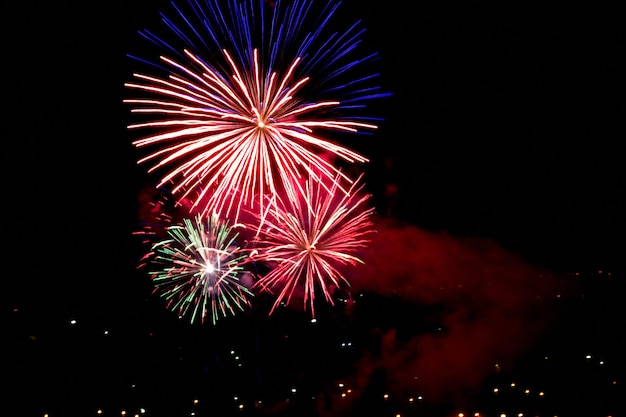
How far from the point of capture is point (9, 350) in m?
7.56

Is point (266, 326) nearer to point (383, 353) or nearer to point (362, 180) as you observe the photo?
point (383, 353)

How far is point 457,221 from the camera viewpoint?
8820 mm

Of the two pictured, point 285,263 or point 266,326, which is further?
point 266,326

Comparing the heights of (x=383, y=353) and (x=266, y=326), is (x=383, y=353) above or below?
below

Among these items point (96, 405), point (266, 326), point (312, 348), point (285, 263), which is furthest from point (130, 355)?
point (285, 263)

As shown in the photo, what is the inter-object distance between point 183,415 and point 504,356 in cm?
652

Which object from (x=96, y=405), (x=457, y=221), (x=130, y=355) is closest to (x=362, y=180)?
(x=457, y=221)

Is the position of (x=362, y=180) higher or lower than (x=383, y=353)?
higher

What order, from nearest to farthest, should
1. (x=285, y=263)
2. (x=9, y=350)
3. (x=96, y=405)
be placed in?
(x=285, y=263) < (x=9, y=350) < (x=96, y=405)

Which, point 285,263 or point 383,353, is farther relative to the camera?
point 383,353

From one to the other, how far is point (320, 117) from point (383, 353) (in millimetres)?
6301

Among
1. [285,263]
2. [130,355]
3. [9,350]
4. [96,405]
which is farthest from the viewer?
[130,355]

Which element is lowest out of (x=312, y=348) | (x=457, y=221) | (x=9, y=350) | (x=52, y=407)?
(x=52, y=407)

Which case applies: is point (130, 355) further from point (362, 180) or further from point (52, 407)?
point (362, 180)
